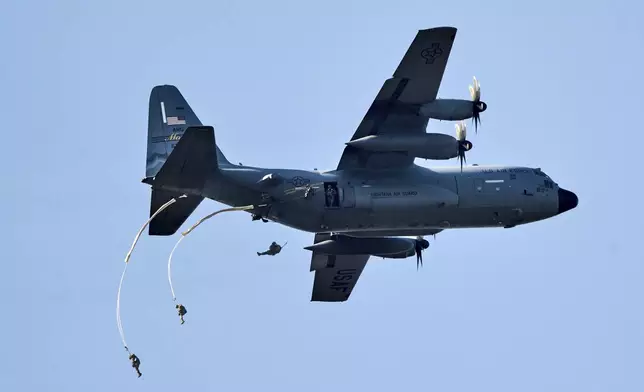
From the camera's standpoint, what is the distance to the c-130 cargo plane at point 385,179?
127 ft

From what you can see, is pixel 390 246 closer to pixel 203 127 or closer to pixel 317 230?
pixel 317 230

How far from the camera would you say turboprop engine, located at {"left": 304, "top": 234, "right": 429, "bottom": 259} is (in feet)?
145

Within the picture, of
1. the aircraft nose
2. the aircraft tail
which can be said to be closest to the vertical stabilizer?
the aircraft tail

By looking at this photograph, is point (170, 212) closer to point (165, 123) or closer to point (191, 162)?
point (165, 123)

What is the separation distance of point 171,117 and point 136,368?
8522 millimetres

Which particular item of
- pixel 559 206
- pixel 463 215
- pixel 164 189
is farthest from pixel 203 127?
pixel 559 206

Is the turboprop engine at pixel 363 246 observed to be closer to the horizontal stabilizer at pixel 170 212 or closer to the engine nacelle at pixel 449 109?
the horizontal stabilizer at pixel 170 212

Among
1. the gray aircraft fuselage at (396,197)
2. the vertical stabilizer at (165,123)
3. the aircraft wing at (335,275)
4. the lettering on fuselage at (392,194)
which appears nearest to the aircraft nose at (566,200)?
the gray aircraft fuselage at (396,197)

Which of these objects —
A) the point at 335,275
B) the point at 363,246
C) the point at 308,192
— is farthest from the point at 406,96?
the point at 335,275

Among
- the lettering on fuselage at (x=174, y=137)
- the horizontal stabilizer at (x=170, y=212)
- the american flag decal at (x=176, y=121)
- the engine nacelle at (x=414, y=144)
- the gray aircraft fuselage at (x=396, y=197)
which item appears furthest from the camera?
the american flag decal at (x=176, y=121)

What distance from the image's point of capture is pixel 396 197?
4025cm

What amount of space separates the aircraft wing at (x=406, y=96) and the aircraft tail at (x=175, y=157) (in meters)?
3.97

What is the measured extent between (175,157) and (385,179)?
6.52 metres

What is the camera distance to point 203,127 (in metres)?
36.8
